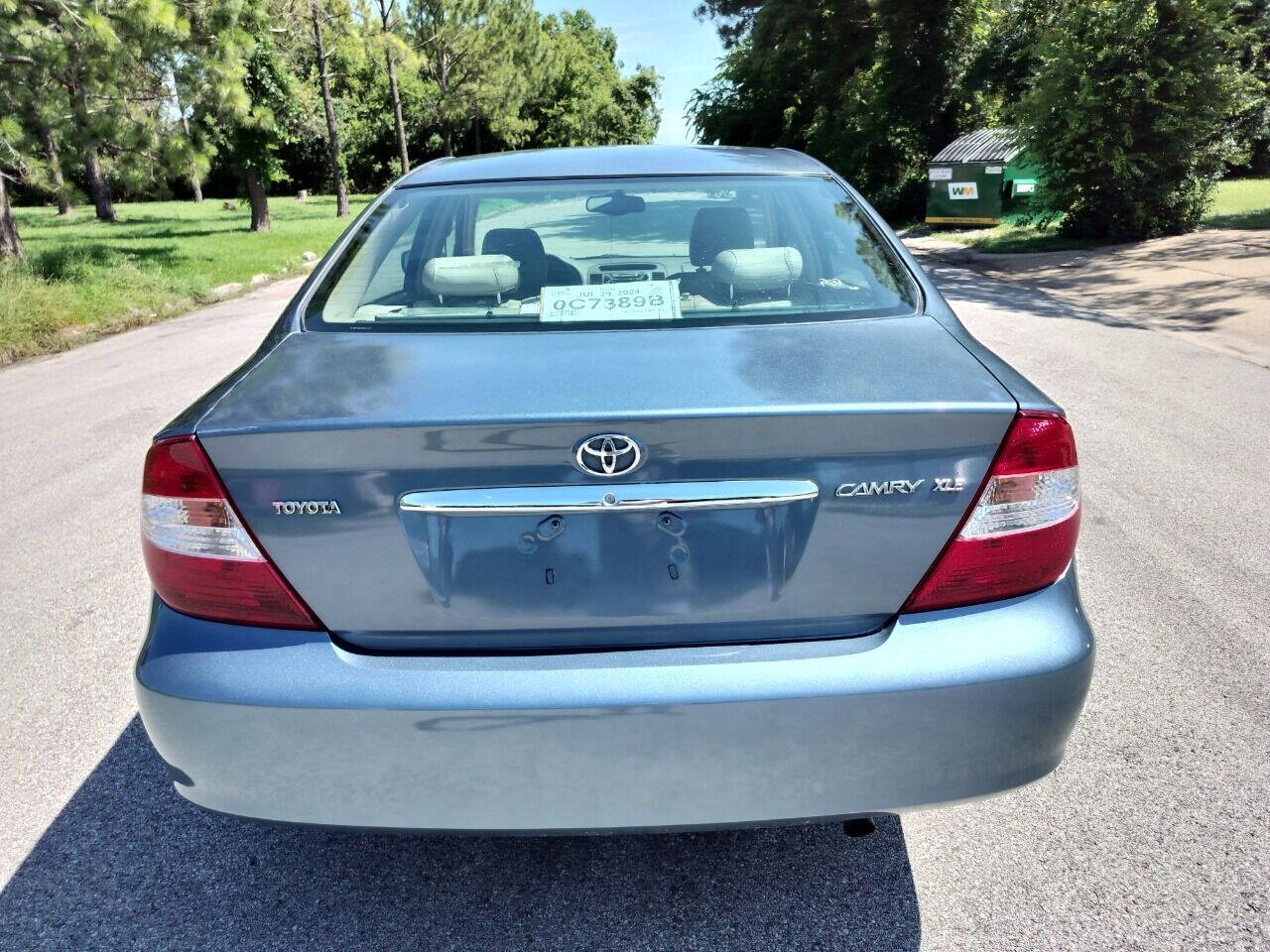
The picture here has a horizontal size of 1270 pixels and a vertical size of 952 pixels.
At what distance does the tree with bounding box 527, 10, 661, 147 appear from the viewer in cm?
6328

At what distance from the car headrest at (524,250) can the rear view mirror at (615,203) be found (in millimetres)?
203

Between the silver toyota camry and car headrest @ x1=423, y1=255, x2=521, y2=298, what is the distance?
68 cm

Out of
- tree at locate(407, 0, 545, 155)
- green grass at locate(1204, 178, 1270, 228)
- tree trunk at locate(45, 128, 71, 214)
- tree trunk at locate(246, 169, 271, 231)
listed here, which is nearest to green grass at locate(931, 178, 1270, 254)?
green grass at locate(1204, 178, 1270, 228)

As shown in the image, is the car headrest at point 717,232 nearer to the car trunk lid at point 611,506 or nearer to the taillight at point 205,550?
the car trunk lid at point 611,506

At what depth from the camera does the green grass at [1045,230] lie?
18594 millimetres

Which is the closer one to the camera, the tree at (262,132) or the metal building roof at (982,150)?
the metal building roof at (982,150)

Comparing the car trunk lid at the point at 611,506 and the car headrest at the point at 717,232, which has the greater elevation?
the car headrest at the point at 717,232

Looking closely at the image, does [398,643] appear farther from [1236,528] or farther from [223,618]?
[1236,528]

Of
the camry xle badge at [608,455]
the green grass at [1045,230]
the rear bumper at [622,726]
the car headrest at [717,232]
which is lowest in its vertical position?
the green grass at [1045,230]

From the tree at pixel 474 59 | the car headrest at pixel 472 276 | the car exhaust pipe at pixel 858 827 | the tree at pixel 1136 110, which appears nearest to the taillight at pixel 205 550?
the car headrest at pixel 472 276

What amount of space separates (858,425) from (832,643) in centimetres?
41

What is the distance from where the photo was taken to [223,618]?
6.84 ft

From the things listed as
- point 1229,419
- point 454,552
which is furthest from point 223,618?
point 1229,419

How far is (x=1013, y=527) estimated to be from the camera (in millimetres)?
2068
